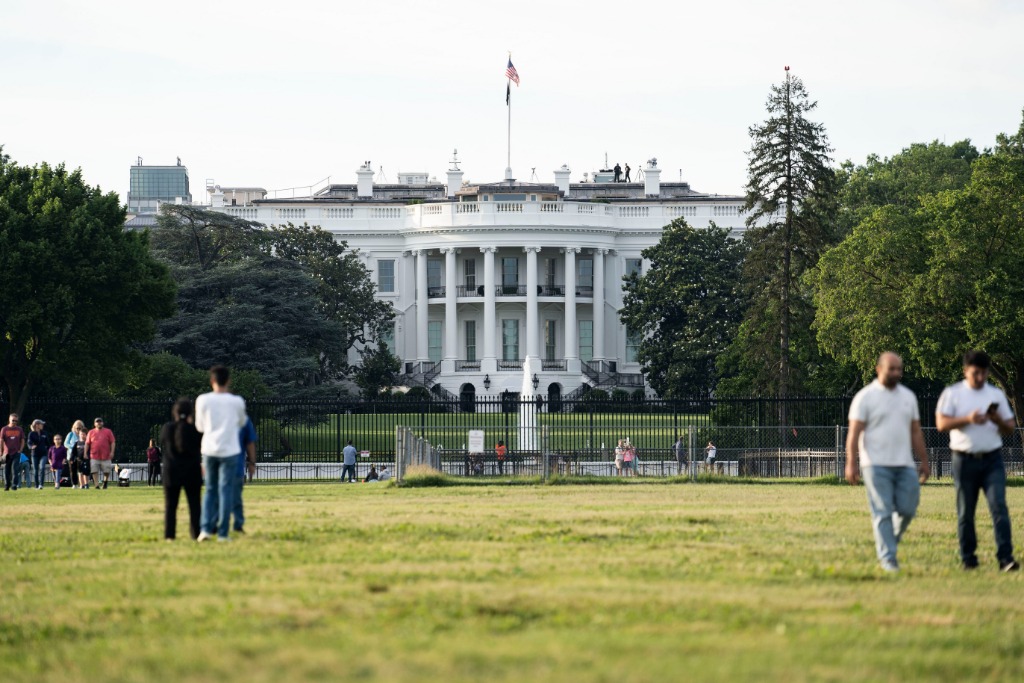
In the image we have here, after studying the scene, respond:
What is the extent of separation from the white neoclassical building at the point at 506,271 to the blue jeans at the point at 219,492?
236ft

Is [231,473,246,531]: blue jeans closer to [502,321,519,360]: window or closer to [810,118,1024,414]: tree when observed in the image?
[810,118,1024,414]: tree

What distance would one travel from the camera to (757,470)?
32.8 meters

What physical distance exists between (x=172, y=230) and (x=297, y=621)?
60514 millimetres

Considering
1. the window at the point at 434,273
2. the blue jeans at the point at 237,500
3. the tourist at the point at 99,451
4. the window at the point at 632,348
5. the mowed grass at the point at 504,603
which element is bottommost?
the mowed grass at the point at 504,603

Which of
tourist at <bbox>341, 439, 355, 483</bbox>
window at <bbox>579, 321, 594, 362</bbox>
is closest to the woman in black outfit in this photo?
tourist at <bbox>341, 439, 355, 483</bbox>

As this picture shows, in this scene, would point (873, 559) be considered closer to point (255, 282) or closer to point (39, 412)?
point (39, 412)

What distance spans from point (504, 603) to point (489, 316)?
79.6 meters

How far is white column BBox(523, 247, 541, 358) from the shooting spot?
8881 cm

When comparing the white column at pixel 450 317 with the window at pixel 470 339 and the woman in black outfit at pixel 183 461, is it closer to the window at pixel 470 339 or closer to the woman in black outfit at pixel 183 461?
the window at pixel 470 339

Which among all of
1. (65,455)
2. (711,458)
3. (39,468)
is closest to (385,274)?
(65,455)

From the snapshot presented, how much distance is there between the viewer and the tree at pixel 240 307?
61719 millimetres

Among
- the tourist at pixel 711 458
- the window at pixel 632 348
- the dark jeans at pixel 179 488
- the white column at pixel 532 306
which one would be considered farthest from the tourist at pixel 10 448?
the window at pixel 632 348

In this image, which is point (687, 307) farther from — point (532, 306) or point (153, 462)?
point (153, 462)

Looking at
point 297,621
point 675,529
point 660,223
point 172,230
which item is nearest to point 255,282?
point 172,230
